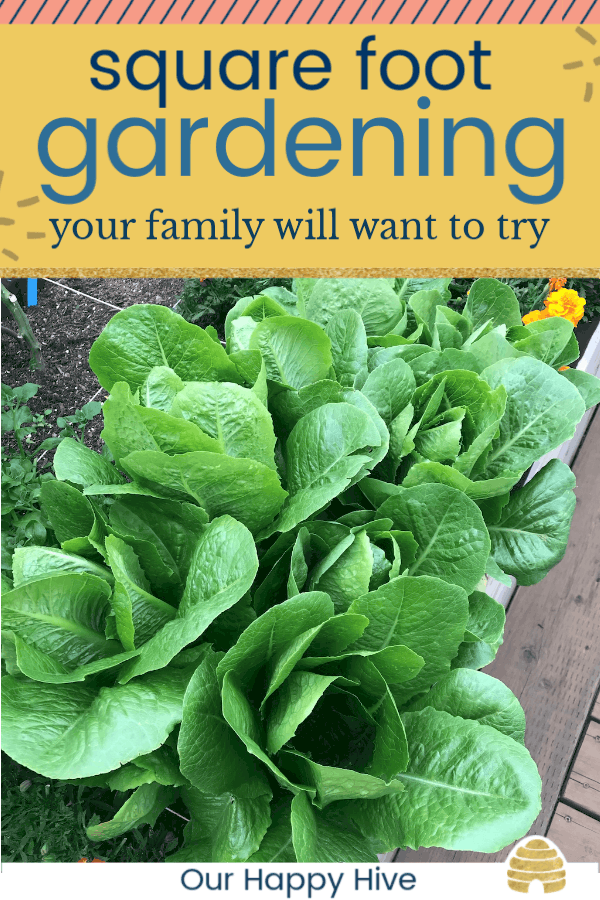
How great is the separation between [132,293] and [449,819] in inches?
89.6

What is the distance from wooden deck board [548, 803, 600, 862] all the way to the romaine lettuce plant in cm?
77

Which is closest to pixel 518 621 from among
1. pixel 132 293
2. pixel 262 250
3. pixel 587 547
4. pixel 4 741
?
pixel 587 547

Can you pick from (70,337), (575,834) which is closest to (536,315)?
(575,834)

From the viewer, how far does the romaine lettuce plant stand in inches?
40.0

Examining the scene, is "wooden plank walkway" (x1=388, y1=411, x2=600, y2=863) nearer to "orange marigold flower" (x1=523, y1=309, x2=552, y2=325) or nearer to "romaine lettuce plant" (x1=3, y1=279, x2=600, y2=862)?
"orange marigold flower" (x1=523, y1=309, x2=552, y2=325)

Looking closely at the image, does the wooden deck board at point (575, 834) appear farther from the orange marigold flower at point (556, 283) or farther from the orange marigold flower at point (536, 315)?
the orange marigold flower at point (556, 283)

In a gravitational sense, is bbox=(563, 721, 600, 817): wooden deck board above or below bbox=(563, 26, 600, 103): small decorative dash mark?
below

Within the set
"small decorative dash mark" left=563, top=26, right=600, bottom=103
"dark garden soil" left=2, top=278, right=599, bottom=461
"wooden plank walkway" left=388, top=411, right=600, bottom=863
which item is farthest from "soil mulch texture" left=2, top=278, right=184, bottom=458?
"small decorative dash mark" left=563, top=26, right=600, bottom=103

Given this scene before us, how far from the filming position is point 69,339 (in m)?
2.65
